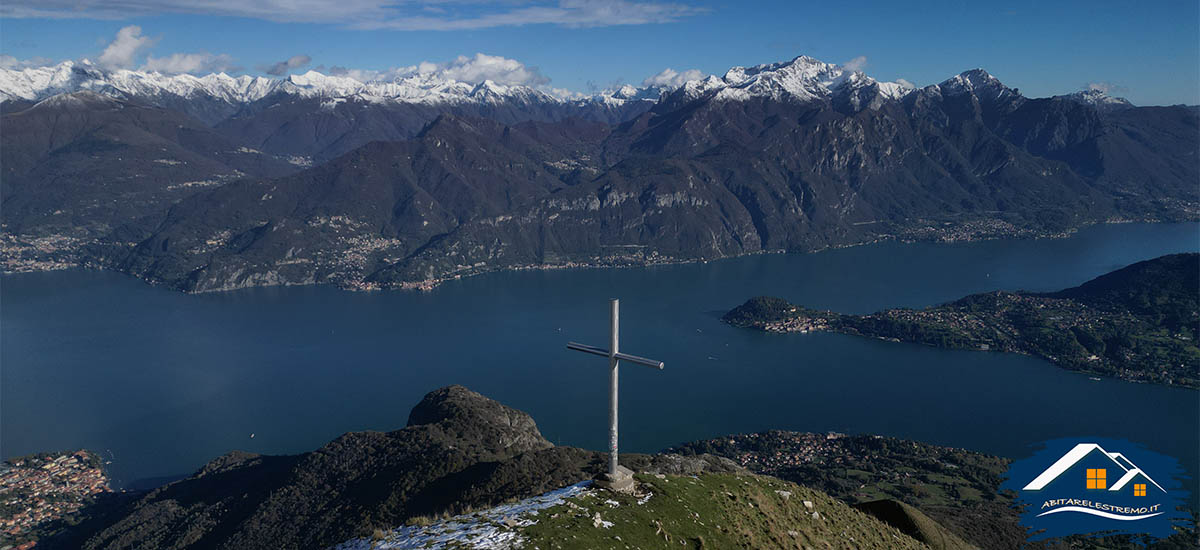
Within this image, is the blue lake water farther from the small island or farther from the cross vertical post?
the cross vertical post

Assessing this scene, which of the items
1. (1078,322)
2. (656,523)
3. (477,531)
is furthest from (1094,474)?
(1078,322)

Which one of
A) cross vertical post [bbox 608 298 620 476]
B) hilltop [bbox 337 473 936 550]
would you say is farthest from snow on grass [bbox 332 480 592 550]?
cross vertical post [bbox 608 298 620 476]

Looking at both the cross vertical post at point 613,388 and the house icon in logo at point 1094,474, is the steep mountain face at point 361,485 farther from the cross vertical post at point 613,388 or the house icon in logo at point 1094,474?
the cross vertical post at point 613,388

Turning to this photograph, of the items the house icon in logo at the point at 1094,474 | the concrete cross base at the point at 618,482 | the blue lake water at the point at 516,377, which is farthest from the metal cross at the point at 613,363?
the blue lake water at the point at 516,377

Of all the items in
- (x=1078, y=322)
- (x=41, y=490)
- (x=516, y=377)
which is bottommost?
(x=41, y=490)

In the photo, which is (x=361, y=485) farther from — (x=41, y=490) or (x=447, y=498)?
(x=41, y=490)
